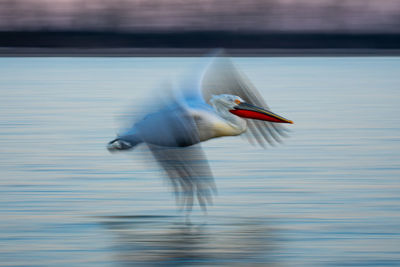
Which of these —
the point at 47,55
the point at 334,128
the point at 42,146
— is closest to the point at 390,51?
the point at 47,55

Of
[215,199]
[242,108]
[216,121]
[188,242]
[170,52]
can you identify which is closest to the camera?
[188,242]

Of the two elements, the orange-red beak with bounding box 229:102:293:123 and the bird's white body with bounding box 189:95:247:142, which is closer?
the bird's white body with bounding box 189:95:247:142

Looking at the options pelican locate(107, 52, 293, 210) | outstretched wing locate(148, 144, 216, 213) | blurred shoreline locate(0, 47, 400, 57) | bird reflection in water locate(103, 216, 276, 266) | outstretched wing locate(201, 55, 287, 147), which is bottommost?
bird reflection in water locate(103, 216, 276, 266)

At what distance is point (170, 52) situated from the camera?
26500 mm

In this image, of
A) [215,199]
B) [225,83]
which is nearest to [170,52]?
[215,199]

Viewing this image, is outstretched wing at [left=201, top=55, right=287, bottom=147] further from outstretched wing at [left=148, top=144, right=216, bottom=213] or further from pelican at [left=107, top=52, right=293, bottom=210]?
outstretched wing at [left=148, top=144, right=216, bottom=213]

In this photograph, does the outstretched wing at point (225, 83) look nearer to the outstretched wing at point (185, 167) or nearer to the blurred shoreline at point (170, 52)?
the outstretched wing at point (185, 167)

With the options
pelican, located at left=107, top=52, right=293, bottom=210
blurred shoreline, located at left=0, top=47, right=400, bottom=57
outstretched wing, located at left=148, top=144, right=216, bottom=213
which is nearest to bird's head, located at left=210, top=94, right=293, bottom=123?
pelican, located at left=107, top=52, right=293, bottom=210

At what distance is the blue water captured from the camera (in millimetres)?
3320

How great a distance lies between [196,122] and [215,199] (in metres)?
0.93

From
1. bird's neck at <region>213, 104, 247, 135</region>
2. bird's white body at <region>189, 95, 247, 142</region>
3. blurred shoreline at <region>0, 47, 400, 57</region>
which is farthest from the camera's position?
blurred shoreline at <region>0, 47, 400, 57</region>

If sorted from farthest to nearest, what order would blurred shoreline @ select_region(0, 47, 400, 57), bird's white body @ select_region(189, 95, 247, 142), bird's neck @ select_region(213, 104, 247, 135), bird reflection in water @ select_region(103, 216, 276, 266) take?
blurred shoreline @ select_region(0, 47, 400, 57), bird's neck @ select_region(213, 104, 247, 135), bird's white body @ select_region(189, 95, 247, 142), bird reflection in water @ select_region(103, 216, 276, 266)

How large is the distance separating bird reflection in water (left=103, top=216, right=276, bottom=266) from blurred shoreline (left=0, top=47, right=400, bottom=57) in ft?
71.0

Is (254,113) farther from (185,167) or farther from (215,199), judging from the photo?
(215,199)
